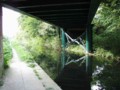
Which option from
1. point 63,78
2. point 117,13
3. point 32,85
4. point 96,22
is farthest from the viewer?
point 96,22

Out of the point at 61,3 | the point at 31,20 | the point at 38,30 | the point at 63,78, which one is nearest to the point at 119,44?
the point at 63,78

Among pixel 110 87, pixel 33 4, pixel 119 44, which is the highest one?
pixel 33 4

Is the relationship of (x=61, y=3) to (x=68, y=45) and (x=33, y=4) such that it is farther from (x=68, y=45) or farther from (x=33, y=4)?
(x=68, y=45)

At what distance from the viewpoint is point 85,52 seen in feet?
70.3

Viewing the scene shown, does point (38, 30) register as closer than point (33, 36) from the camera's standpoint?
Yes

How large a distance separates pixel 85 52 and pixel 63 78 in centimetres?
1170

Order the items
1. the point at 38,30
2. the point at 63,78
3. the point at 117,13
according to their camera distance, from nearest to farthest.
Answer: the point at 63,78, the point at 117,13, the point at 38,30

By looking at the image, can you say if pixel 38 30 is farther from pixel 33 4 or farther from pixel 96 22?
pixel 33 4

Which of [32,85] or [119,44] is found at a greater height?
[119,44]

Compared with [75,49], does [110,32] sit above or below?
above

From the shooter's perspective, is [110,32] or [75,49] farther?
[75,49]

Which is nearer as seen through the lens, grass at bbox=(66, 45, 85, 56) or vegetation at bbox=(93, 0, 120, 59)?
vegetation at bbox=(93, 0, 120, 59)

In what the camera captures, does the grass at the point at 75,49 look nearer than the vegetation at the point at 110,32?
No

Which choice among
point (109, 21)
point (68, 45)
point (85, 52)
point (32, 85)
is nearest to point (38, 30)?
point (68, 45)
